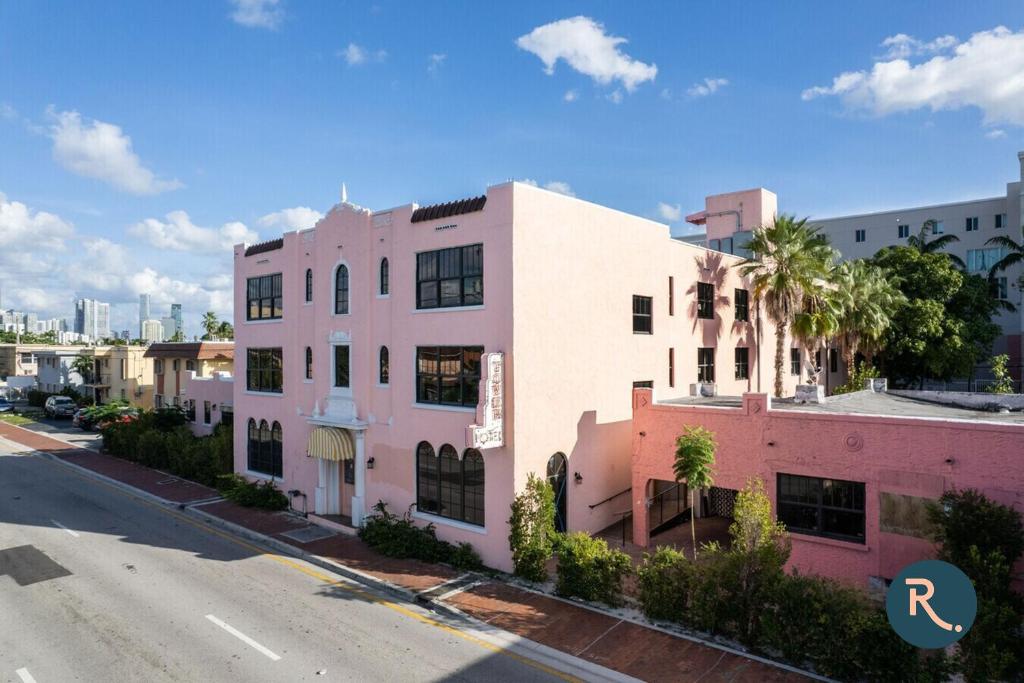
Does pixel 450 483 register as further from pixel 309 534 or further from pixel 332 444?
pixel 309 534

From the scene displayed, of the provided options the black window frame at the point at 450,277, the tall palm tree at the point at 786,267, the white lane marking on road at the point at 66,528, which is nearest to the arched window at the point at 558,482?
the black window frame at the point at 450,277

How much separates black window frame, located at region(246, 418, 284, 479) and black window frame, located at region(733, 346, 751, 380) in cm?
2056

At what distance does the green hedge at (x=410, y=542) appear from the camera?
1730 cm

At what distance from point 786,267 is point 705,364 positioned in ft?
16.9

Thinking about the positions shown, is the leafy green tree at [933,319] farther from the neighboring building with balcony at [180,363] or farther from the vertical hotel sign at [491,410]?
the neighboring building with balcony at [180,363]

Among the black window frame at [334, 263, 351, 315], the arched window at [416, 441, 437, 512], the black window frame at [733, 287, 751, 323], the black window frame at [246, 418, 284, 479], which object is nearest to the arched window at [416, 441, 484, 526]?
the arched window at [416, 441, 437, 512]

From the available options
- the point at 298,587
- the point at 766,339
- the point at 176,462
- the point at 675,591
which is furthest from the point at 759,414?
the point at 176,462

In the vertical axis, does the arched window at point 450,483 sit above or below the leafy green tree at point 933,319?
below

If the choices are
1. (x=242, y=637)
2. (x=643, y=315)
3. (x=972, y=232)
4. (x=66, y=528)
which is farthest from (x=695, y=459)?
(x=972, y=232)

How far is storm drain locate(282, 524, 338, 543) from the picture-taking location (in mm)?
19942

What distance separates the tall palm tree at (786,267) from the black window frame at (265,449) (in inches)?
812

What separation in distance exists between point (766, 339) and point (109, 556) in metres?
28.9

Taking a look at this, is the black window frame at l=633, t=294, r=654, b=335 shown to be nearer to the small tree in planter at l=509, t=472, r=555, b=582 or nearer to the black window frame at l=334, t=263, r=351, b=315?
the small tree in planter at l=509, t=472, r=555, b=582

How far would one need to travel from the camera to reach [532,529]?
1648 cm
